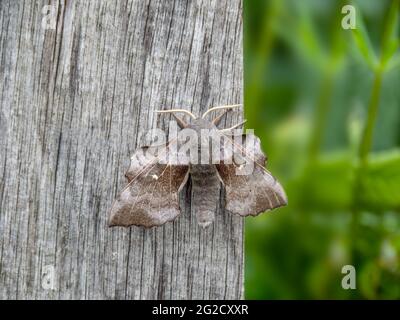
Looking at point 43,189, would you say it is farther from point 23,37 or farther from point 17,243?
point 23,37

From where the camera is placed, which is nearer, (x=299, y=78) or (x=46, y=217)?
(x=46, y=217)

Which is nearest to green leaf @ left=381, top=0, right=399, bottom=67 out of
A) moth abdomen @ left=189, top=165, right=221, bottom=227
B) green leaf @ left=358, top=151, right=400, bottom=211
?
green leaf @ left=358, top=151, right=400, bottom=211

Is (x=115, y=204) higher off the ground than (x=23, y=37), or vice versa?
(x=23, y=37)

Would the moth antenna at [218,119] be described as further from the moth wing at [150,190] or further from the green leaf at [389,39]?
the green leaf at [389,39]

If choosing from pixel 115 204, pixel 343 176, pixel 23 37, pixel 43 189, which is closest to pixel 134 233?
pixel 115 204

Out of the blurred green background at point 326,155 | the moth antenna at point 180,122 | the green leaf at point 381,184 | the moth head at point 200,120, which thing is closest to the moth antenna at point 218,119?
the moth head at point 200,120

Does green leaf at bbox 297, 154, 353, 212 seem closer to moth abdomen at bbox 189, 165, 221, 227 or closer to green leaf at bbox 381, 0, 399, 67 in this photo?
green leaf at bbox 381, 0, 399, 67
